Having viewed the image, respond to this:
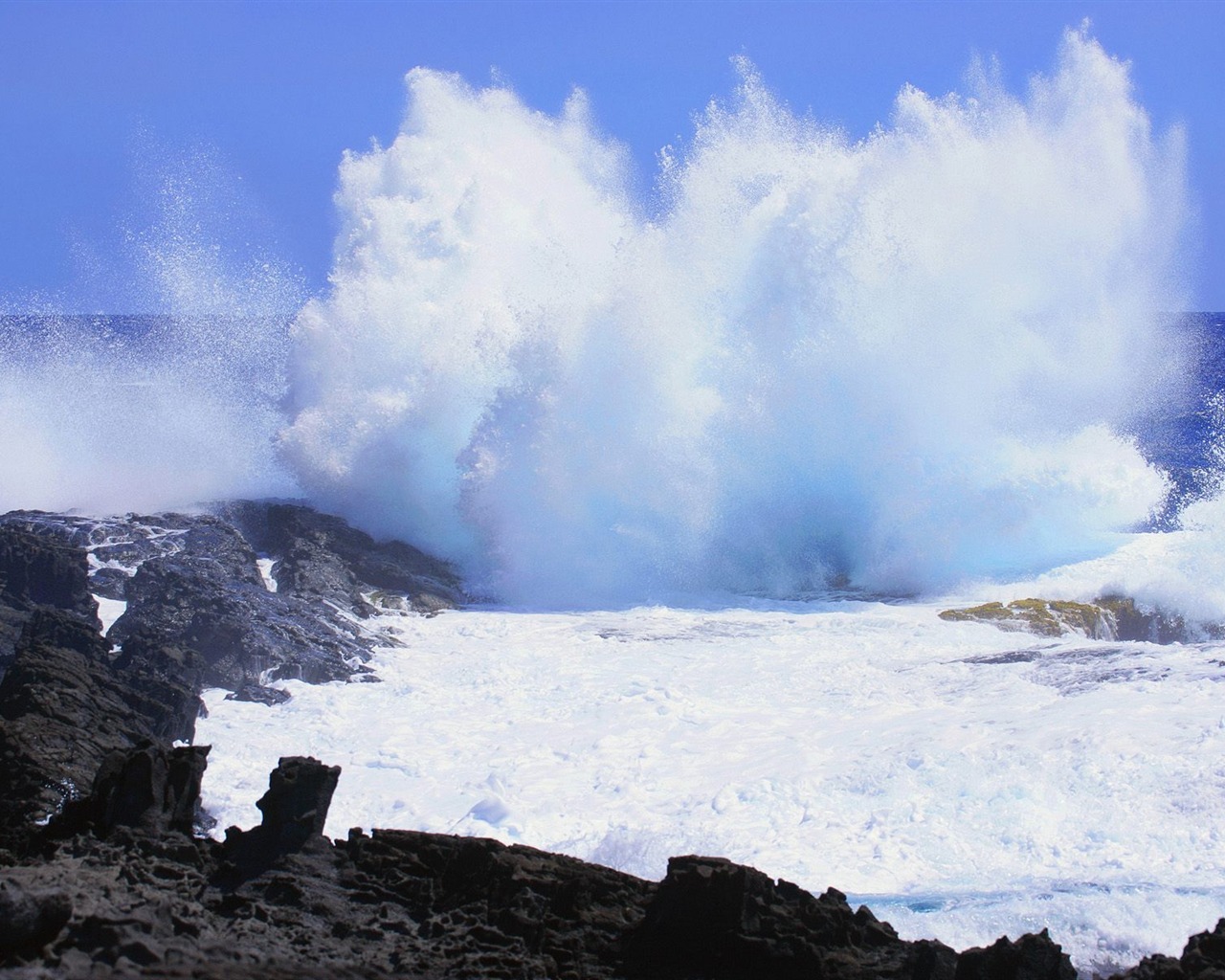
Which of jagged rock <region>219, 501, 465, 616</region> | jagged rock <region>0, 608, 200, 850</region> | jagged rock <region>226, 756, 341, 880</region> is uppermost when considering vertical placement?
jagged rock <region>219, 501, 465, 616</region>

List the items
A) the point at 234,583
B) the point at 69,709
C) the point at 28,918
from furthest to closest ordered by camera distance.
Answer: the point at 234,583
the point at 69,709
the point at 28,918

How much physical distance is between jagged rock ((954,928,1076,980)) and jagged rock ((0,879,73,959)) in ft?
12.8

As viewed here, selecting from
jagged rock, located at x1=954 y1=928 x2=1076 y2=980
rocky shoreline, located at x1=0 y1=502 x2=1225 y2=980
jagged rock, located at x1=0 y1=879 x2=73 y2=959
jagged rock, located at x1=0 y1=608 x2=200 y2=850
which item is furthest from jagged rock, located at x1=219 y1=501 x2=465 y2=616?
jagged rock, located at x1=954 y1=928 x2=1076 y2=980

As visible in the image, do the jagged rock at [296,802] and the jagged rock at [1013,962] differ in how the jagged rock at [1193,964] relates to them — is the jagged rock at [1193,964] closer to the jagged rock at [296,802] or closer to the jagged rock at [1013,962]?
the jagged rock at [1013,962]

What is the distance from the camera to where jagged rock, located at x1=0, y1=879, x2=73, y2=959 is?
5184 mm

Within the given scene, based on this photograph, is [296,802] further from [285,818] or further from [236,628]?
[236,628]

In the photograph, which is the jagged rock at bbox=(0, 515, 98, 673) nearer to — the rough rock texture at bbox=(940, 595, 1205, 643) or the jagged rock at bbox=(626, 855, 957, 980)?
the jagged rock at bbox=(626, 855, 957, 980)

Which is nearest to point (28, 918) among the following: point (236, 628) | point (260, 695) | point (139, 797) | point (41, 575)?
point (139, 797)

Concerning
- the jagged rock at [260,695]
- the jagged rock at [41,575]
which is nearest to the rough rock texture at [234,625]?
the jagged rock at [260,695]

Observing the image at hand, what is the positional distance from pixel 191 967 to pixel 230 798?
567 centimetres

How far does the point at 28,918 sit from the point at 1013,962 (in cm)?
419

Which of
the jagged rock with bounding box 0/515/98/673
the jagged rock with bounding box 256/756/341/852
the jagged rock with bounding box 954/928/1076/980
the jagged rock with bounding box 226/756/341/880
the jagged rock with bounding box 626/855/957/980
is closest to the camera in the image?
the jagged rock with bounding box 954/928/1076/980

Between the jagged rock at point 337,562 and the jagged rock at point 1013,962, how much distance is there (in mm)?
12673

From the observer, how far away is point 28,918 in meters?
5.25
